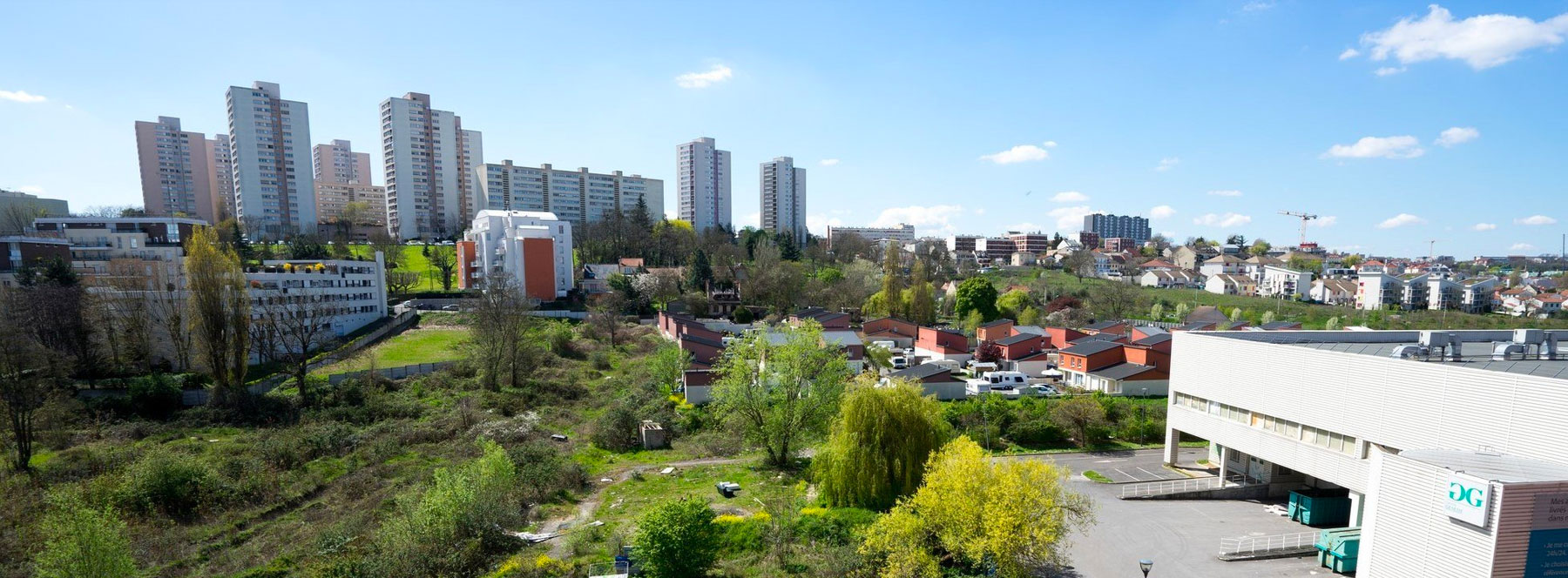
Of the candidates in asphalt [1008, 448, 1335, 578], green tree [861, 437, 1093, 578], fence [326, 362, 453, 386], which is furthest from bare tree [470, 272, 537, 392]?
asphalt [1008, 448, 1335, 578]

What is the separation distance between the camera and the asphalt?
51.0 feet

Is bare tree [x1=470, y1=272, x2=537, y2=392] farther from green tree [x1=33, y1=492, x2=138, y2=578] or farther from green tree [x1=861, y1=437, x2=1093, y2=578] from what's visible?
green tree [x1=861, y1=437, x2=1093, y2=578]

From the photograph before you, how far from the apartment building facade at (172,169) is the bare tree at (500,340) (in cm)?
8596

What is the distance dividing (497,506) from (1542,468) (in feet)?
74.7

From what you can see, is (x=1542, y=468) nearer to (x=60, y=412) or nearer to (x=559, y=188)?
(x=60, y=412)

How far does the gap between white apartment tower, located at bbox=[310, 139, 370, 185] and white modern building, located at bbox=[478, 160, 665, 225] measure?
44.3 meters

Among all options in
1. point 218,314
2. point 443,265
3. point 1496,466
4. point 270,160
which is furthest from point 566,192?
point 1496,466

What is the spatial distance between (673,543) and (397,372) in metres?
27.6

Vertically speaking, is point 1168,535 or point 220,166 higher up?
point 220,166

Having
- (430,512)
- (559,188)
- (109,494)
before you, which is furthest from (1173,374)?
(559,188)

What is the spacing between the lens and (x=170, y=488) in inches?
724

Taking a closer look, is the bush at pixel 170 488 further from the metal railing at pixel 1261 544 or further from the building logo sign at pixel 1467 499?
the building logo sign at pixel 1467 499

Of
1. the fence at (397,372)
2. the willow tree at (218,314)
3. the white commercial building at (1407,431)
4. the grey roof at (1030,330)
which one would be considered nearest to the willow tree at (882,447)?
the white commercial building at (1407,431)

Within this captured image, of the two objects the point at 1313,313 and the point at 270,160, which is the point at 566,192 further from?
the point at 1313,313
